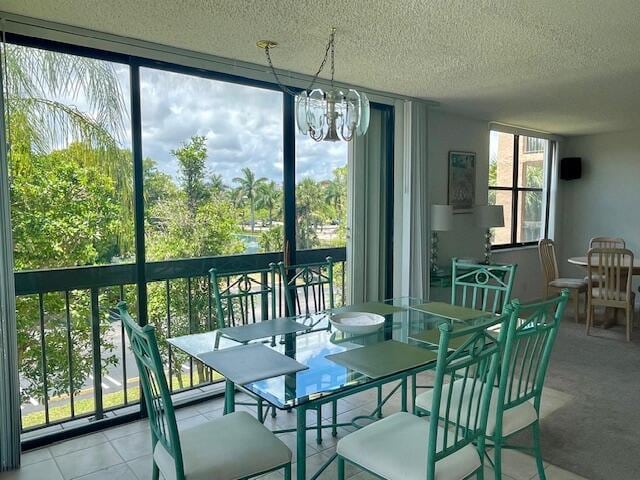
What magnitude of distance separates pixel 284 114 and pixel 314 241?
1071mm

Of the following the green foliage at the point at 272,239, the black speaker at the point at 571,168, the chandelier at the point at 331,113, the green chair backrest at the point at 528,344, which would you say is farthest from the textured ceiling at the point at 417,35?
the black speaker at the point at 571,168

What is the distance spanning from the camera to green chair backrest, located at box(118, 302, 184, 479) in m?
1.51

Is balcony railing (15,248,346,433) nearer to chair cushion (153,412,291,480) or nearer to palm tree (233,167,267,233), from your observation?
palm tree (233,167,267,233)

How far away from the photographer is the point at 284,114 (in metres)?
3.65

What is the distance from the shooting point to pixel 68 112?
2725 millimetres

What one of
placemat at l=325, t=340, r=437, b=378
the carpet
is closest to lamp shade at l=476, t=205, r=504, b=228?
the carpet

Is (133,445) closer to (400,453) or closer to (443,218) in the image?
(400,453)

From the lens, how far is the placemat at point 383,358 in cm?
190

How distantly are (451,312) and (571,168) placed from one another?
525cm

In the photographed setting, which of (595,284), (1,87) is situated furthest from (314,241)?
(595,284)

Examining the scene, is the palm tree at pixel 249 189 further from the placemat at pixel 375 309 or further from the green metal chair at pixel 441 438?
the green metal chair at pixel 441 438

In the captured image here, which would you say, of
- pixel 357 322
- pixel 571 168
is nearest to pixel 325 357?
pixel 357 322

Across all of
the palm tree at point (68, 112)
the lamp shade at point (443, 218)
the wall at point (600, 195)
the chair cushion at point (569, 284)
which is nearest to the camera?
the palm tree at point (68, 112)

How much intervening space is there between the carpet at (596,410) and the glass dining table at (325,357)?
38.1 inches
